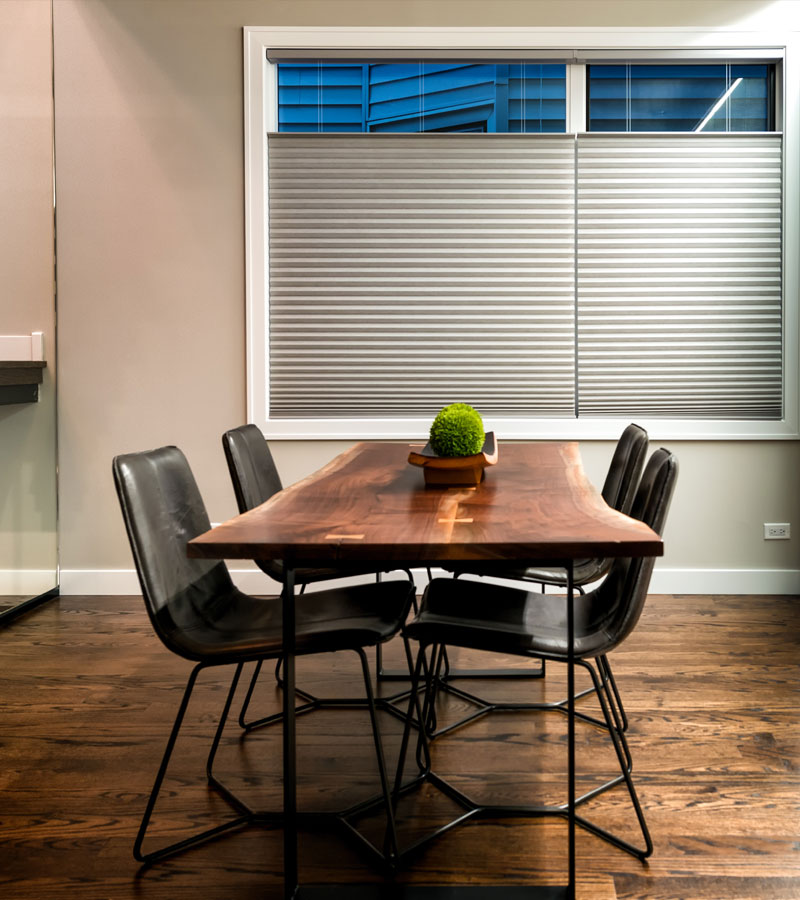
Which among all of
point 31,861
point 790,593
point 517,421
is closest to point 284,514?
point 31,861

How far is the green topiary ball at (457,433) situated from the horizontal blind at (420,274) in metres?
1.92

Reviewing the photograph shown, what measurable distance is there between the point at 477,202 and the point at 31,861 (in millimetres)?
3394

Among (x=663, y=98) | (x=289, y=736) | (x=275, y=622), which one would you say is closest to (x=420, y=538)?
(x=289, y=736)

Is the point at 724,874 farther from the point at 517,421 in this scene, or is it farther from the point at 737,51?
the point at 737,51

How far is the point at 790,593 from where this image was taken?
4.32 metres

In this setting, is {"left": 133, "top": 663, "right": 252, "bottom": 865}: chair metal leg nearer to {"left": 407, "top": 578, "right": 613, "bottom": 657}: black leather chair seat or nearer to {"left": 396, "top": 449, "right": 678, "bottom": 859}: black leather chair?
{"left": 396, "top": 449, "right": 678, "bottom": 859}: black leather chair

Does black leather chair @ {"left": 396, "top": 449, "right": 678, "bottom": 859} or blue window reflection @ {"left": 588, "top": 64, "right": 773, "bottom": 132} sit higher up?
blue window reflection @ {"left": 588, "top": 64, "right": 773, "bottom": 132}

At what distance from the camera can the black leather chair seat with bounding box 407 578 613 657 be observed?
6.40 feet

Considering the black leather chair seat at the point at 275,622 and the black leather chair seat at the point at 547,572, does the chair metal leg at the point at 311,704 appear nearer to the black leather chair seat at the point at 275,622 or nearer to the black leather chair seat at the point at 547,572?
the black leather chair seat at the point at 547,572

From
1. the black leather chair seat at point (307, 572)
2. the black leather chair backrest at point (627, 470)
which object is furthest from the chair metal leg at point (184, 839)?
the black leather chair backrest at point (627, 470)

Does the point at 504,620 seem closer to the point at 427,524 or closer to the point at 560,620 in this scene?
the point at 560,620

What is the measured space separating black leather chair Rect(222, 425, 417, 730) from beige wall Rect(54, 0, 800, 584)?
1.30 metres

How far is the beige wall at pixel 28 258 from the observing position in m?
4.11

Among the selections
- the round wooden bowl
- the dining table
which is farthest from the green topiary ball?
the dining table
